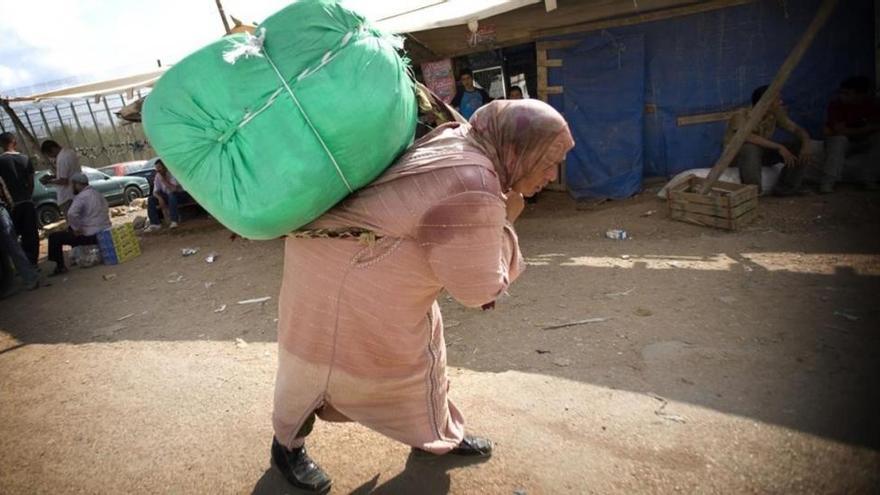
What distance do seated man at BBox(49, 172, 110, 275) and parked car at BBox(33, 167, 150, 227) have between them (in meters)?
5.58

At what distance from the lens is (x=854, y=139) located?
5.98 meters

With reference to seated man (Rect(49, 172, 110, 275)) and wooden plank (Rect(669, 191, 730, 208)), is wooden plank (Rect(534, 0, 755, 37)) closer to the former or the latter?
wooden plank (Rect(669, 191, 730, 208))

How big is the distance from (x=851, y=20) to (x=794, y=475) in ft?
22.9

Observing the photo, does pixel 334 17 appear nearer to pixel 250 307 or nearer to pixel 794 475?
pixel 794 475

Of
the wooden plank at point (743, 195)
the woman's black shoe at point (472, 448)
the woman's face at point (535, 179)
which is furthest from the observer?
the wooden plank at point (743, 195)

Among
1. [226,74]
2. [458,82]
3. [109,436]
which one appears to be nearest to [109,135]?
[458,82]

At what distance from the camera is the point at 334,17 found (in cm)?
137

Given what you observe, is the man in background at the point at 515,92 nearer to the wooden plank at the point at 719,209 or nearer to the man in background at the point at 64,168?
the wooden plank at the point at 719,209

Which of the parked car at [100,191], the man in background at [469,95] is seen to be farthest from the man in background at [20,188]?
the man in background at [469,95]

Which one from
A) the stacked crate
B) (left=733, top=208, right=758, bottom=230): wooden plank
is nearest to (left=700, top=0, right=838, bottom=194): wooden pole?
(left=733, top=208, right=758, bottom=230): wooden plank

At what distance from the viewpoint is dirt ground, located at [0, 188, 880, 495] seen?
83.0 inches

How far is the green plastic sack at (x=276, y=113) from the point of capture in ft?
4.30

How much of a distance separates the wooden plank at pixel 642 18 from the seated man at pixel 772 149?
4.69 feet

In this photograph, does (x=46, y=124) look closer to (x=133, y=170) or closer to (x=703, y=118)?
(x=133, y=170)
